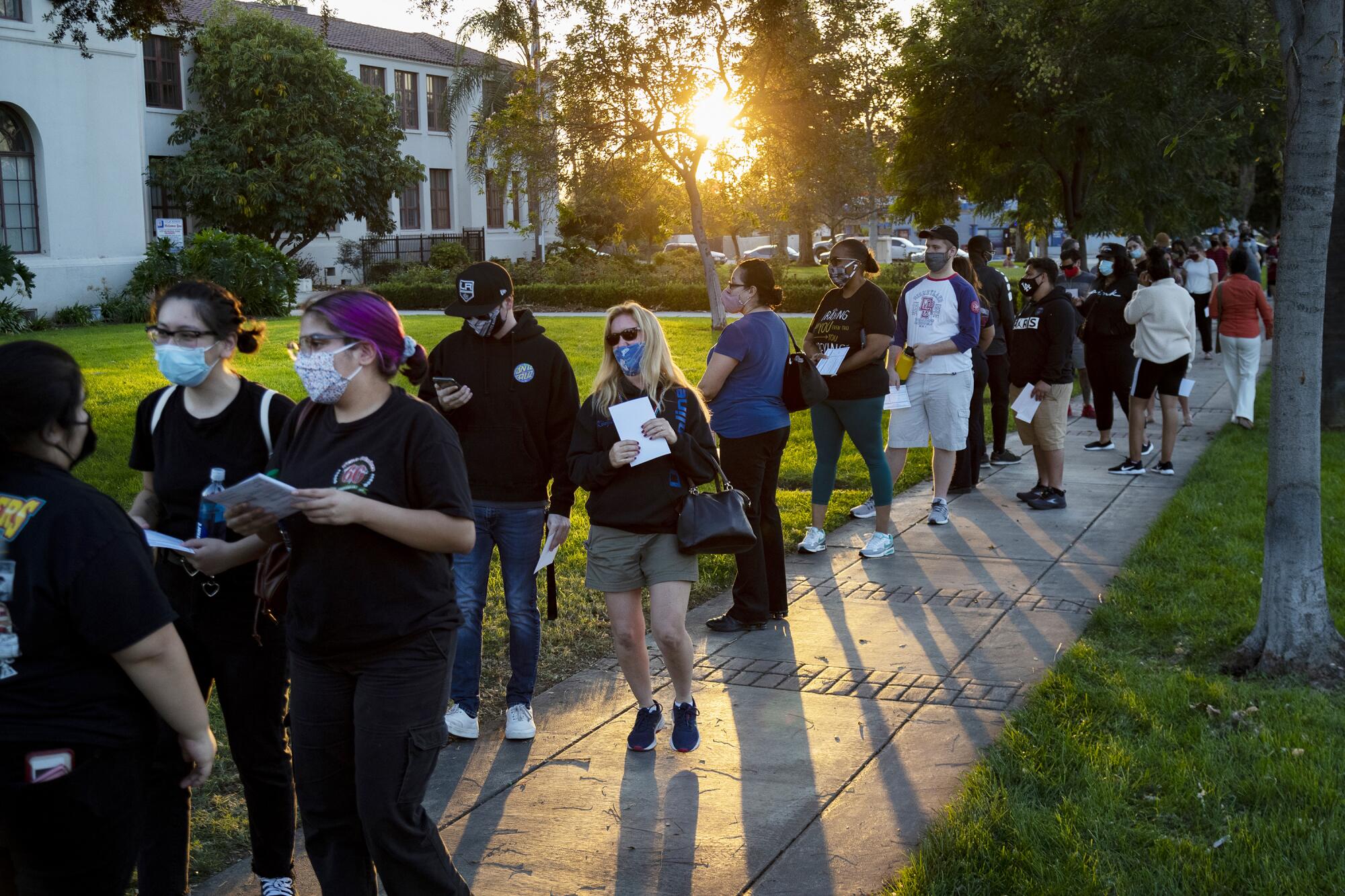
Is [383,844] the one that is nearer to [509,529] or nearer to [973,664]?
[509,529]

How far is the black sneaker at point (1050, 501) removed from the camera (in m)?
9.98

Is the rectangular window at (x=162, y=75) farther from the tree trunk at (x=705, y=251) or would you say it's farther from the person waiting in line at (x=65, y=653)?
the person waiting in line at (x=65, y=653)

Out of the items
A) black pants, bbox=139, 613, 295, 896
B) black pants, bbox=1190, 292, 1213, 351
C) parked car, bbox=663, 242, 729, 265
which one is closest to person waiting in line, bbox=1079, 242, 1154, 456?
black pants, bbox=139, 613, 295, 896

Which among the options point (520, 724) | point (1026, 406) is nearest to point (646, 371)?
point (520, 724)

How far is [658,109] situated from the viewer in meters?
23.4

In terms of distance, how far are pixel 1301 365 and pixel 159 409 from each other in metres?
4.78

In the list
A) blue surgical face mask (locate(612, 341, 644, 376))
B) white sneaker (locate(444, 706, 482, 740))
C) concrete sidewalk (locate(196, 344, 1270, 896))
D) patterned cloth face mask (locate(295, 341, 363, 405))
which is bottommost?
concrete sidewalk (locate(196, 344, 1270, 896))

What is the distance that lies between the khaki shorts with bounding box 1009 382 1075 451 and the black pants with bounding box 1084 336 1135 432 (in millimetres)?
1654

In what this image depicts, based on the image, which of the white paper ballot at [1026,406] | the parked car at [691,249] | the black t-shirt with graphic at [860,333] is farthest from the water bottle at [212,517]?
the parked car at [691,249]

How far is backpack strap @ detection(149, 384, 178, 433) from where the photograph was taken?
3818 millimetres

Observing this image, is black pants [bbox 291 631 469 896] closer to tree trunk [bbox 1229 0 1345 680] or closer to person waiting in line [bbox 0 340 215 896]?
person waiting in line [bbox 0 340 215 896]

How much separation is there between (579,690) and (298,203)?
113 feet

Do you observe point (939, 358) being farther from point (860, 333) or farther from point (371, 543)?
point (371, 543)

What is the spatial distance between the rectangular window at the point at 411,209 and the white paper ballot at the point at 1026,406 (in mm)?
41272
